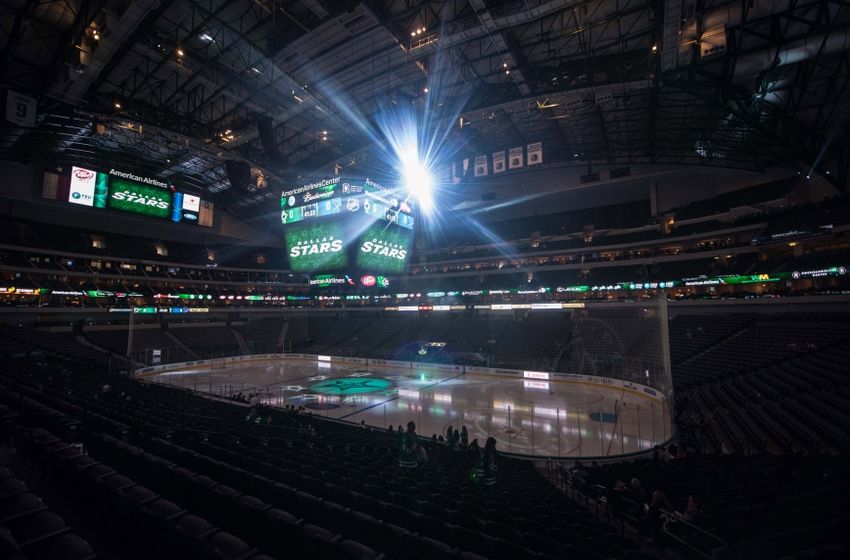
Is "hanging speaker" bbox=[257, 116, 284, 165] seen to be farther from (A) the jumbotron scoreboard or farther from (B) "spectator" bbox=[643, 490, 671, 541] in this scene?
(B) "spectator" bbox=[643, 490, 671, 541]

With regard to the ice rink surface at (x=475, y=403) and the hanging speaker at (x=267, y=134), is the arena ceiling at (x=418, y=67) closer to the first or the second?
the hanging speaker at (x=267, y=134)

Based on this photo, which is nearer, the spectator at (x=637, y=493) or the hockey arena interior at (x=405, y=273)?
the hockey arena interior at (x=405, y=273)

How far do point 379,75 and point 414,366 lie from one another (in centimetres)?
2812

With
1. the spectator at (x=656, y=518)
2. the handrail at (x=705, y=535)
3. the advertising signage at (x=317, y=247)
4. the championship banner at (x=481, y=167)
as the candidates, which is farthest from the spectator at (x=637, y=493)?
the championship banner at (x=481, y=167)

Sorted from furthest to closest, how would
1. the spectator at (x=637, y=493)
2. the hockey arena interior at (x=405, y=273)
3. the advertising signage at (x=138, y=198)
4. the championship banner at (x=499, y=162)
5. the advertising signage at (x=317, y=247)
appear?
the championship banner at (x=499, y=162), the advertising signage at (x=138, y=198), the advertising signage at (x=317, y=247), the spectator at (x=637, y=493), the hockey arena interior at (x=405, y=273)

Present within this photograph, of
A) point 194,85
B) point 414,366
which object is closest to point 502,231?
point 414,366

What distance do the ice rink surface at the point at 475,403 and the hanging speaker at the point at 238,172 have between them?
1384 cm

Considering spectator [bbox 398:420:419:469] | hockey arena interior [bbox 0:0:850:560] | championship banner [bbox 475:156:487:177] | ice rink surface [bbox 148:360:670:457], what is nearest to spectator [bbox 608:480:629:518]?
hockey arena interior [bbox 0:0:850:560]

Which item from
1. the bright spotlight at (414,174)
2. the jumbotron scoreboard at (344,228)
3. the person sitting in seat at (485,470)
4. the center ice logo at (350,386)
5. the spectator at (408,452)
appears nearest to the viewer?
the person sitting in seat at (485,470)

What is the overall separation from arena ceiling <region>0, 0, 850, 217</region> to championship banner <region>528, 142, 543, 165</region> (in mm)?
1851

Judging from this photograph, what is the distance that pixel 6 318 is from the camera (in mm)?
34500

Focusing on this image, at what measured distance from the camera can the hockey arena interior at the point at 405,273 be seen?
499cm

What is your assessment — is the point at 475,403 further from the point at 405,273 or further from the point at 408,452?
the point at 408,452

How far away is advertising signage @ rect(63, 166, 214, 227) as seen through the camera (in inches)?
789
